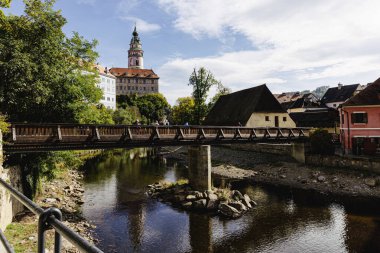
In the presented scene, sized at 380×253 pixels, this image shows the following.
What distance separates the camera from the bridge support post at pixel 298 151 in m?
30.9

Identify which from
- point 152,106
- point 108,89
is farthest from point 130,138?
point 108,89

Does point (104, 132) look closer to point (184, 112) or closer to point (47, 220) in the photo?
point (47, 220)

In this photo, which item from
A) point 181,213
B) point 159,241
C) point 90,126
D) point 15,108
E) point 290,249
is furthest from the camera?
point 181,213

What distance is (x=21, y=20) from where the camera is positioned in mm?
16812

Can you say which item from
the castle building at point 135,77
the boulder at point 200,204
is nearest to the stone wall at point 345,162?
the boulder at point 200,204

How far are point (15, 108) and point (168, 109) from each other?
7336cm

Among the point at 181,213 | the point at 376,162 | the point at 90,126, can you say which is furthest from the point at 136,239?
the point at 376,162

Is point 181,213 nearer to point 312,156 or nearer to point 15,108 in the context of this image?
point 15,108

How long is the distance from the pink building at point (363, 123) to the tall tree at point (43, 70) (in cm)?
2473

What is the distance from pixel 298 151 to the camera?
3158cm

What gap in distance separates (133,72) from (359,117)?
9127 cm

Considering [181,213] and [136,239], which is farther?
[181,213]

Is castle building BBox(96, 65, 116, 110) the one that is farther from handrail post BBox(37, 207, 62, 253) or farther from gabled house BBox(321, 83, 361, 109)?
handrail post BBox(37, 207, 62, 253)

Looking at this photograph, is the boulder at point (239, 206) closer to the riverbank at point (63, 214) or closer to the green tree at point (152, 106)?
the riverbank at point (63, 214)
